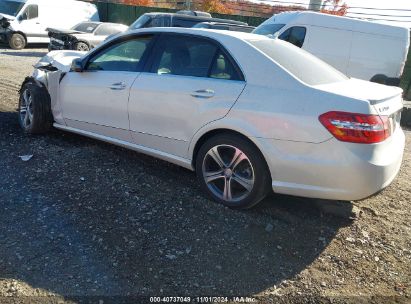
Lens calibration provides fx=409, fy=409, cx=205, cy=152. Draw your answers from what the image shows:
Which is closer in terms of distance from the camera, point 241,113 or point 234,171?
point 241,113

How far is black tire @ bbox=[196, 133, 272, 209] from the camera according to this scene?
353 cm

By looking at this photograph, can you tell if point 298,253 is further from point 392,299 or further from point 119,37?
point 119,37

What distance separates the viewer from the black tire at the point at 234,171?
3529 millimetres

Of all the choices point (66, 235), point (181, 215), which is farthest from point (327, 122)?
point (66, 235)

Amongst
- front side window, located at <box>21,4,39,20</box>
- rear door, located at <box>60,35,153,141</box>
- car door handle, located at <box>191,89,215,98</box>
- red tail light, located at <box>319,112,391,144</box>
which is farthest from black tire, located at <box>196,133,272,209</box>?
front side window, located at <box>21,4,39,20</box>

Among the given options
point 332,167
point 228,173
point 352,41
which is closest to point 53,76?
point 228,173

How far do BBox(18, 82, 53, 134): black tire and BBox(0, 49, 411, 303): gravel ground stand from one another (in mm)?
823

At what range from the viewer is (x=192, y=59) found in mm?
4004

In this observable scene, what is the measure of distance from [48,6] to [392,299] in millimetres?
19497

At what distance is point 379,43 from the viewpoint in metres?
9.87

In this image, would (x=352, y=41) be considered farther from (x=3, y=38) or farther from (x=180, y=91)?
(x=3, y=38)

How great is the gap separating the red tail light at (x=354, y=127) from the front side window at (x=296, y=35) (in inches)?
280

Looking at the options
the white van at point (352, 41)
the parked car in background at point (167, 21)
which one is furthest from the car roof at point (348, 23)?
the parked car in background at point (167, 21)

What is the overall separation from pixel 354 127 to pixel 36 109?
395 cm
